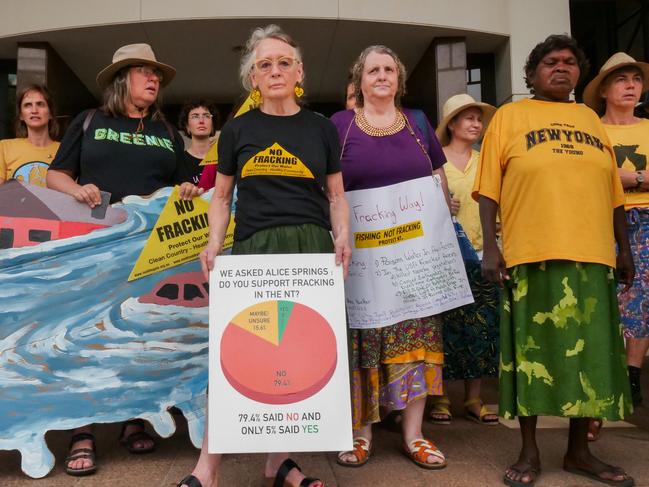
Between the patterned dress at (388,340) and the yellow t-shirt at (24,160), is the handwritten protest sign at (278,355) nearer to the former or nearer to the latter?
the patterned dress at (388,340)

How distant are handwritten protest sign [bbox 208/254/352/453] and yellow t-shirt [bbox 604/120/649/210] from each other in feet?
7.53

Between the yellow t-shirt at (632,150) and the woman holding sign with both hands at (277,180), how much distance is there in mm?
2130

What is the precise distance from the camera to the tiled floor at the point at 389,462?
9.19ft

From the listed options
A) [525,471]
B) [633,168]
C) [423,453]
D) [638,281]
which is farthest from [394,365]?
[633,168]

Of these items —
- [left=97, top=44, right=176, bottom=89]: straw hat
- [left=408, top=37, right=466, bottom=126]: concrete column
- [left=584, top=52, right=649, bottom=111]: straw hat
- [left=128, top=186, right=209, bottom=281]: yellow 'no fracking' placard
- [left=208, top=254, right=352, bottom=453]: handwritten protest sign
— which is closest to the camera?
[left=208, top=254, right=352, bottom=453]: handwritten protest sign

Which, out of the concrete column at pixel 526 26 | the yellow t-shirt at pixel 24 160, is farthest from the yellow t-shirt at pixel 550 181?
the concrete column at pixel 526 26

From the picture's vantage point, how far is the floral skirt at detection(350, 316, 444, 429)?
3.07 meters

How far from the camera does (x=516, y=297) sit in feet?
9.25

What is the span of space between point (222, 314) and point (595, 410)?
1.56 metres

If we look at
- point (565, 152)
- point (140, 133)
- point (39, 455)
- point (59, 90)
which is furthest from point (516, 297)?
point (59, 90)

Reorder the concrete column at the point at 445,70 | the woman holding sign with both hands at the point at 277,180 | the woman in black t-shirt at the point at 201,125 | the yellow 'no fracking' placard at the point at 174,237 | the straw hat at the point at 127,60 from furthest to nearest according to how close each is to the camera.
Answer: the concrete column at the point at 445,70
the woman in black t-shirt at the point at 201,125
the straw hat at the point at 127,60
the yellow 'no fracking' placard at the point at 174,237
the woman holding sign with both hands at the point at 277,180

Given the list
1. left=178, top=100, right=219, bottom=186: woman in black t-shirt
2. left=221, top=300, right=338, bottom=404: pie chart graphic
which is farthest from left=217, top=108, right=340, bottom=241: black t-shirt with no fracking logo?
left=178, top=100, right=219, bottom=186: woman in black t-shirt

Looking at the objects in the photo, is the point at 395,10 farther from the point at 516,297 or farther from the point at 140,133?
the point at 516,297

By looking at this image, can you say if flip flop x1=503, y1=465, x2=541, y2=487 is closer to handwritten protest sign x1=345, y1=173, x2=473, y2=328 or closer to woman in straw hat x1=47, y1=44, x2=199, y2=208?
handwritten protest sign x1=345, y1=173, x2=473, y2=328
